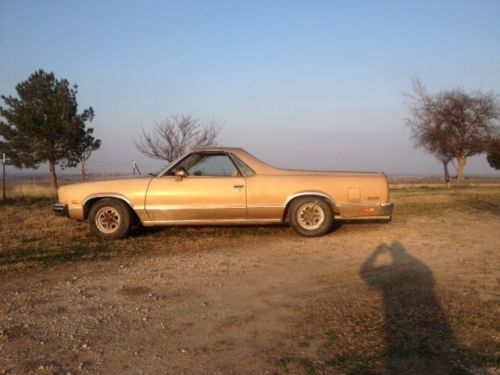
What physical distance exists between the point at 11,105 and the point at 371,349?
92.3 feet

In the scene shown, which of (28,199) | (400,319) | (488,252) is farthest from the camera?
(28,199)

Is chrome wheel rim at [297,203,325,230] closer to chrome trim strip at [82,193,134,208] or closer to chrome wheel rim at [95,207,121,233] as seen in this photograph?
chrome trim strip at [82,193,134,208]

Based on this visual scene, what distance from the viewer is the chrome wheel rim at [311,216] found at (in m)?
7.17

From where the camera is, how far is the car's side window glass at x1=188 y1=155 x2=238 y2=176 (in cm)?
731

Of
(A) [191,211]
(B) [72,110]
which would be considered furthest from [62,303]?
(B) [72,110]

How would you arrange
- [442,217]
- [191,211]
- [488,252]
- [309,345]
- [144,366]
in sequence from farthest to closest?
[442,217] → [191,211] → [488,252] → [309,345] → [144,366]

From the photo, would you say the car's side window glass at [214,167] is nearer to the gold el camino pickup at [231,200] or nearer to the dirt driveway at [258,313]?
the gold el camino pickup at [231,200]

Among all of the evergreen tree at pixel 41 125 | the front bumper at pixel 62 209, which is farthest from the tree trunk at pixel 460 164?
the front bumper at pixel 62 209

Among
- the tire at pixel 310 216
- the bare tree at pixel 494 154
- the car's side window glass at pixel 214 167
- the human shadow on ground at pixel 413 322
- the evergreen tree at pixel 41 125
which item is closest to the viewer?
the human shadow on ground at pixel 413 322

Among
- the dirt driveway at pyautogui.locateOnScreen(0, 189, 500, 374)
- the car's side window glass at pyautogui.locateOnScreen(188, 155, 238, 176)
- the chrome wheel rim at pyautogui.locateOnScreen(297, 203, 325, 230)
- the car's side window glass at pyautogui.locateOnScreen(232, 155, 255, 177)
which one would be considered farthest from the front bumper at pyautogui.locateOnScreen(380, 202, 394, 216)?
the car's side window glass at pyautogui.locateOnScreen(188, 155, 238, 176)

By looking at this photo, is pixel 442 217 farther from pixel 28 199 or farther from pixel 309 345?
pixel 28 199

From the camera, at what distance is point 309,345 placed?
9.64 ft

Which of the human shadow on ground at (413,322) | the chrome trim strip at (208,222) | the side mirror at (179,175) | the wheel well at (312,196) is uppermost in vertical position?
the side mirror at (179,175)

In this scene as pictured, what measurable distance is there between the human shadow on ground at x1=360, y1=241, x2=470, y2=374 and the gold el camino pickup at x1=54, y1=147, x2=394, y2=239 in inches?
75.9
